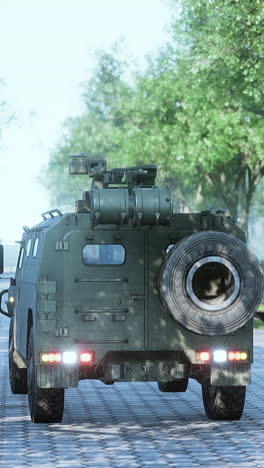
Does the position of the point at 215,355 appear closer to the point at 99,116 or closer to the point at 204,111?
the point at 204,111

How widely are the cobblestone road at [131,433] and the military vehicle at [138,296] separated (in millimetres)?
479

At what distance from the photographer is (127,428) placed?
11.8 metres

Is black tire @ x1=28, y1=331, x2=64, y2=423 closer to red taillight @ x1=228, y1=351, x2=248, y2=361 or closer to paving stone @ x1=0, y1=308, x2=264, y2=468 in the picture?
paving stone @ x1=0, y1=308, x2=264, y2=468

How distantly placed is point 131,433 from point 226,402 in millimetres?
1207

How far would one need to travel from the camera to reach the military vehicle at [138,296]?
11.2 m

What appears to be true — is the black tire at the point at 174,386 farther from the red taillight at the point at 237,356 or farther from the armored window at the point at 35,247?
the red taillight at the point at 237,356

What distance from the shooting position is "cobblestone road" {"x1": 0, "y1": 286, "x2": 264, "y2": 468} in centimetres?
980

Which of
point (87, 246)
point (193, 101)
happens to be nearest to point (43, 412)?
point (87, 246)

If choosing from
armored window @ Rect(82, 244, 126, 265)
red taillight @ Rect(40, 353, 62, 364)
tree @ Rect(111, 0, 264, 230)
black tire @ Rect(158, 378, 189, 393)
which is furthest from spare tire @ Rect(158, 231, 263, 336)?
tree @ Rect(111, 0, 264, 230)

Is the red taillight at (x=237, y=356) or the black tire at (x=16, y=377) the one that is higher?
the red taillight at (x=237, y=356)

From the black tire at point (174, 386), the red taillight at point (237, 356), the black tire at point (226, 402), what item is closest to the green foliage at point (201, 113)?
the black tire at point (174, 386)

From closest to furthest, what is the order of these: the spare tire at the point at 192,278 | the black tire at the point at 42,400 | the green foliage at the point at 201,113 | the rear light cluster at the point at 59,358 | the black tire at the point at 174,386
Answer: the spare tire at the point at 192,278, the rear light cluster at the point at 59,358, the black tire at the point at 42,400, the black tire at the point at 174,386, the green foliage at the point at 201,113

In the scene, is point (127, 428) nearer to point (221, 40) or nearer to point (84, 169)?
point (84, 169)

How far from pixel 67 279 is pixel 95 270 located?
0.28 m
